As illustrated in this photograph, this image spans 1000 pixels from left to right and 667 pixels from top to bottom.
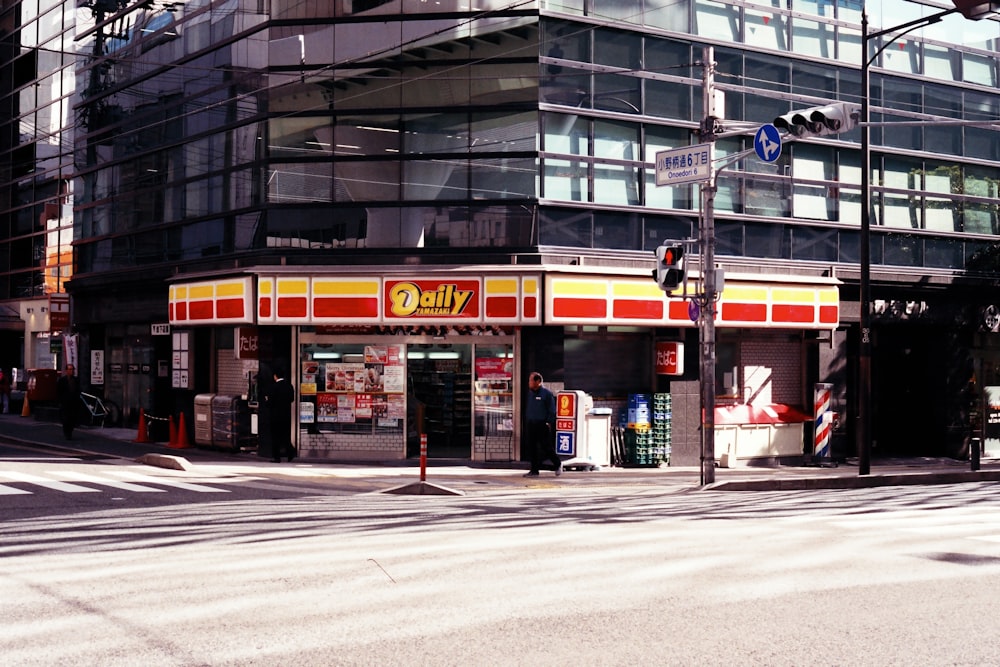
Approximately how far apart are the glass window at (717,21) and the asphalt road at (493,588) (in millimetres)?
13914

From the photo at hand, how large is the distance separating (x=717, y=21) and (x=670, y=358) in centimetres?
793

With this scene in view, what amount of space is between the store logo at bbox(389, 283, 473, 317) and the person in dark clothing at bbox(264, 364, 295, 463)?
109 inches

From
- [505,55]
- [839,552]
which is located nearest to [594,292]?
[505,55]

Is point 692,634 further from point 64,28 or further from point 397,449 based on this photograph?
point 64,28

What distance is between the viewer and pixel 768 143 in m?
18.8

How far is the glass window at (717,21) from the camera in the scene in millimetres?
25031

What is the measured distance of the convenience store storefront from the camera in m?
22.7

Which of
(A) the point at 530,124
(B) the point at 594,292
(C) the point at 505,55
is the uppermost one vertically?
(C) the point at 505,55

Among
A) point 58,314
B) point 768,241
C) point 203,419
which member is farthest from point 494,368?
point 58,314

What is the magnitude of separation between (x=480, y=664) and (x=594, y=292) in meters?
16.5

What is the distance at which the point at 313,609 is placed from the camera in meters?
8.20

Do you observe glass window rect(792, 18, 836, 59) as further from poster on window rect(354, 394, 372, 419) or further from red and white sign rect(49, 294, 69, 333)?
red and white sign rect(49, 294, 69, 333)

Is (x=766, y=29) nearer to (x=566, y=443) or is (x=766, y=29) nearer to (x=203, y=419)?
(x=566, y=443)

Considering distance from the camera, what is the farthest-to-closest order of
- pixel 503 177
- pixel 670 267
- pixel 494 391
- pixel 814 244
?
pixel 814 244, pixel 494 391, pixel 503 177, pixel 670 267
